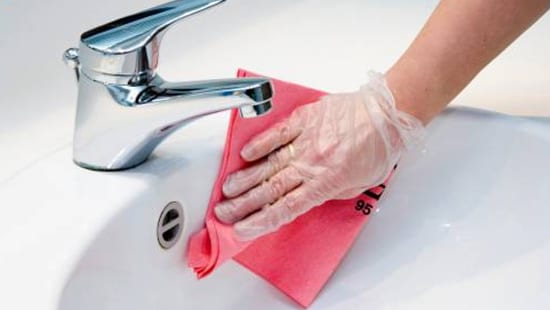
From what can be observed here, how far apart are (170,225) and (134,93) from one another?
12 cm

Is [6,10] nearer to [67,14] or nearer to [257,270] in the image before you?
[67,14]

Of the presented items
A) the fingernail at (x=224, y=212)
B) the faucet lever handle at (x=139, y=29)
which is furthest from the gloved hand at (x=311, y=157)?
the faucet lever handle at (x=139, y=29)

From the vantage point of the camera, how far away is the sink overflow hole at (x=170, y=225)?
18.7 inches

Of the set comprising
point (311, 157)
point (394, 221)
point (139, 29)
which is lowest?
point (394, 221)

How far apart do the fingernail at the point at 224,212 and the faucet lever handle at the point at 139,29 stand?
0.51 ft

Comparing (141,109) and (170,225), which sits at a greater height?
(141,109)

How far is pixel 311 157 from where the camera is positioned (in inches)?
19.5

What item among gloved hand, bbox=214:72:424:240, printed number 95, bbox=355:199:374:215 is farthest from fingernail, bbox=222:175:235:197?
printed number 95, bbox=355:199:374:215

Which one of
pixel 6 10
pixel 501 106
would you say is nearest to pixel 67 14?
pixel 6 10

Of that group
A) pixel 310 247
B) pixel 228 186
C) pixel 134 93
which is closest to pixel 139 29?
pixel 134 93

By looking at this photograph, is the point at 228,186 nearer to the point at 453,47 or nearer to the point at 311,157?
the point at 311,157

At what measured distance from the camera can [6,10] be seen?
52 centimetres

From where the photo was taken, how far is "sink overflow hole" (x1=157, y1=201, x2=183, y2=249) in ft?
1.56

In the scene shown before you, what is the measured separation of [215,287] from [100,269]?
0.51 feet
